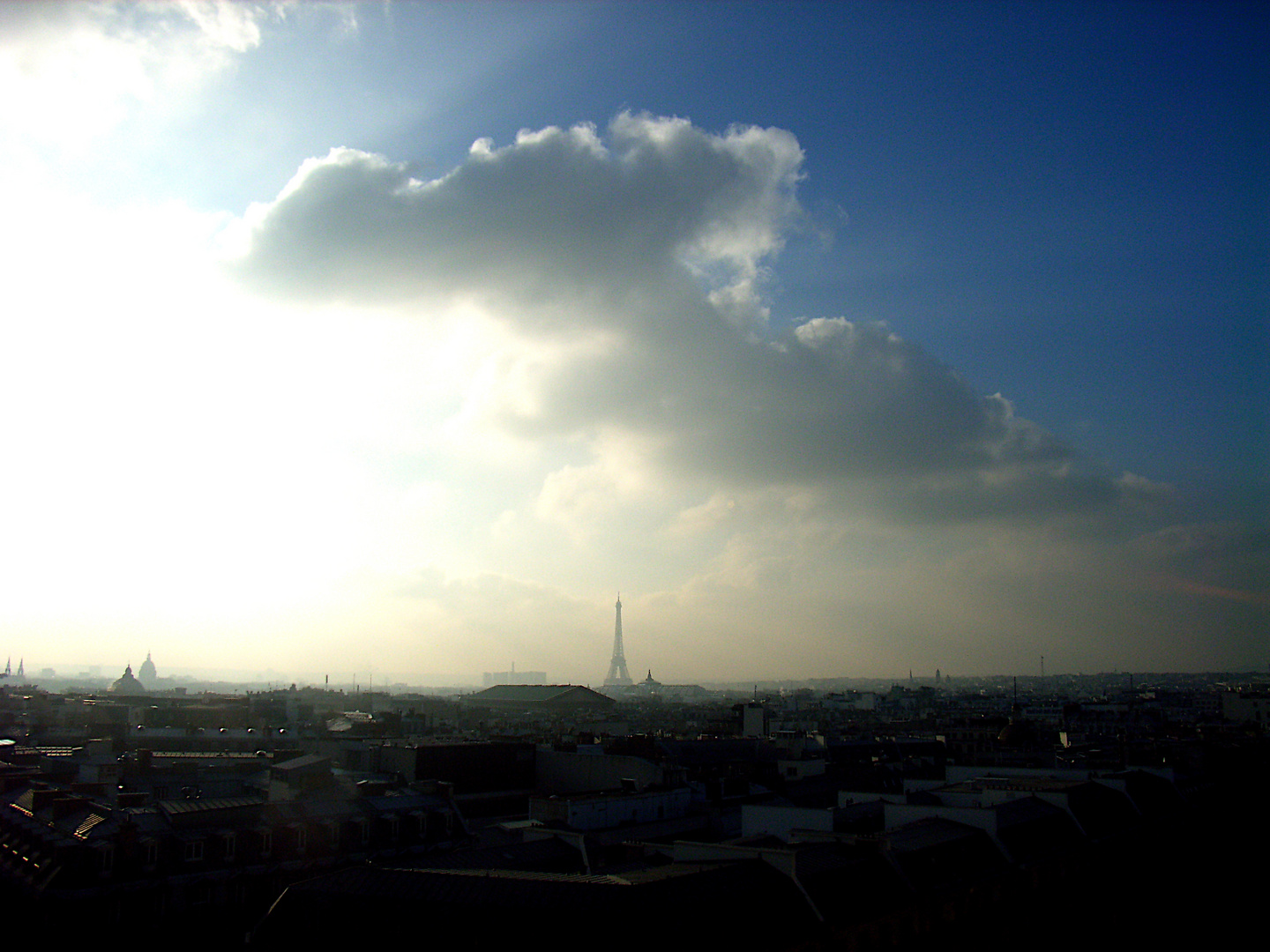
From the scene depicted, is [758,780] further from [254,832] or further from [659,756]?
[254,832]

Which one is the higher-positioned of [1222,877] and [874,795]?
[874,795]

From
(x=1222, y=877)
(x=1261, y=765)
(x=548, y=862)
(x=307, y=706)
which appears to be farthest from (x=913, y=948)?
(x=307, y=706)

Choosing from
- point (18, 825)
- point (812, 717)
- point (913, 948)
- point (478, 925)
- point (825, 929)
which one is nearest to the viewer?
point (478, 925)

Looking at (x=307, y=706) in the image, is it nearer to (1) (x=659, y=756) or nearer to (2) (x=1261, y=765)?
(1) (x=659, y=756)

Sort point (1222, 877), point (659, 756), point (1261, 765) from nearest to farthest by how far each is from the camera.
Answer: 1. point (1222, 877)
2. point (659, 756)
3. point (1261, 765)

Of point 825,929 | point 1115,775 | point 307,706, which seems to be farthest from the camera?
point 307,706

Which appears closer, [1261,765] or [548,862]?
[548,862]

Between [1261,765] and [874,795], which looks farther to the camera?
[1261,765]

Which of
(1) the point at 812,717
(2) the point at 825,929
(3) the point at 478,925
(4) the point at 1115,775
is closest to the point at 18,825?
(3) the point at 478,925

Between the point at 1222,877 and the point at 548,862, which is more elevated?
the point at 548,862
